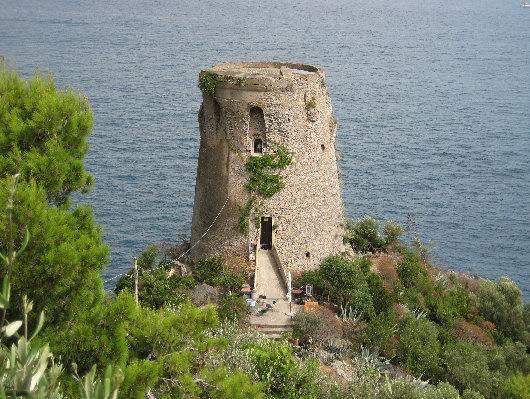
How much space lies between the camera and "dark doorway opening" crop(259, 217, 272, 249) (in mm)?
28094

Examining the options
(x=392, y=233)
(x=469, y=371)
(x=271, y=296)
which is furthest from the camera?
(x=392, y=233)

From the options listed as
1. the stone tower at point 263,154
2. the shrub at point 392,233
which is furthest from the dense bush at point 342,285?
the shrub at point 392,233

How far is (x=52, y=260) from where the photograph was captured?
37.4 ft

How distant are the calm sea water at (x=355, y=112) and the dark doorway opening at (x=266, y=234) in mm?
12376

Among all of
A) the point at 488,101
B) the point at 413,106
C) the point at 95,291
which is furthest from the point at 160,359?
the point at 488,101

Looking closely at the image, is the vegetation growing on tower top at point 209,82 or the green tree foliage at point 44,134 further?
the vegetation growing on tower top at point 209,82

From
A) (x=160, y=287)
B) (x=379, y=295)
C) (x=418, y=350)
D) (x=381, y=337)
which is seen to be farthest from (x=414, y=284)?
(x=160, y=287)

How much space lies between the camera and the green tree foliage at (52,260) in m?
11.3

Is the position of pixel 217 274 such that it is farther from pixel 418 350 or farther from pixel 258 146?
pixel 418 350

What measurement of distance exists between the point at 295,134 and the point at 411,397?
→ 36.1 ft

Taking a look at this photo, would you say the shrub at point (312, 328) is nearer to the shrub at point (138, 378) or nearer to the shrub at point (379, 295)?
the shrub at point (379, 295)

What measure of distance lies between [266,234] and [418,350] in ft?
22.9

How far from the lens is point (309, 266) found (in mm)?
28609

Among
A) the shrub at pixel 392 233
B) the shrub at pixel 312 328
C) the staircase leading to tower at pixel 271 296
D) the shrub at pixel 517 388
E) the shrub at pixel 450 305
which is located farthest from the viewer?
the shrub at pixel 392 233
